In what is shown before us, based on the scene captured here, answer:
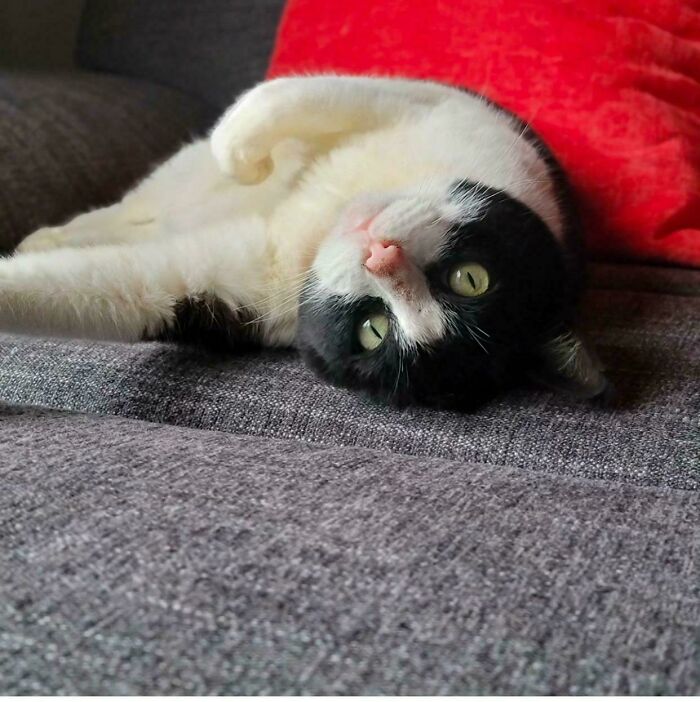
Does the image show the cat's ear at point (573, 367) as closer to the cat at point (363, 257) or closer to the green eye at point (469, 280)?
the cat at point (363, 257)

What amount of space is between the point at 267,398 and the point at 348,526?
1.24 ft

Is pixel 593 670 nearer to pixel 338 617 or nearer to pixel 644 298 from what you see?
pixel 338 617

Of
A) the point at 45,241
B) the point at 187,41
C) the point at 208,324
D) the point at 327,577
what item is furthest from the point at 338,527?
the point at 187,41

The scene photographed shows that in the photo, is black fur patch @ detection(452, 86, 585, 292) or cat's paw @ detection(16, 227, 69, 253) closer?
black fur patch @ detection(452, 86, 585, 292)

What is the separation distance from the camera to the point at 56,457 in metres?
0.70

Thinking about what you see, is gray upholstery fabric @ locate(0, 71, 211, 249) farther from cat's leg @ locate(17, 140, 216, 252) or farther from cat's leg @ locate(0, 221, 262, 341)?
cat's leg @ locate(0, 221, 262, 341)

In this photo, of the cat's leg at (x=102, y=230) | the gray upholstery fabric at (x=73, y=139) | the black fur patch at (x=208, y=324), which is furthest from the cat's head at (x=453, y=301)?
the gray upholstery fabric at (x=73, y=139)

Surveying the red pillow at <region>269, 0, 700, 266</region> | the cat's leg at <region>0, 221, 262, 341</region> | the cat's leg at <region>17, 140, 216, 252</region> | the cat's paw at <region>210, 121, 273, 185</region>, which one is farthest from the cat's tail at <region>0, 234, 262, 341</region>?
the red pillow at <region>269, 0, 700, 266</region>

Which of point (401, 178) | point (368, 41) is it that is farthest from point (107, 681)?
point (368, 41)

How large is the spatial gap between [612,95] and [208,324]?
2.47ft

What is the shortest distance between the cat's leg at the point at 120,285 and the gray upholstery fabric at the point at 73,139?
1.44 ft

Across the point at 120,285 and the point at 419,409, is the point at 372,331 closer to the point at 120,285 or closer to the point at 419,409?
the point at 419,409

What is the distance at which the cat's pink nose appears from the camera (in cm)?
89

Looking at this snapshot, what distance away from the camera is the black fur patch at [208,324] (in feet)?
Result: 3.46
